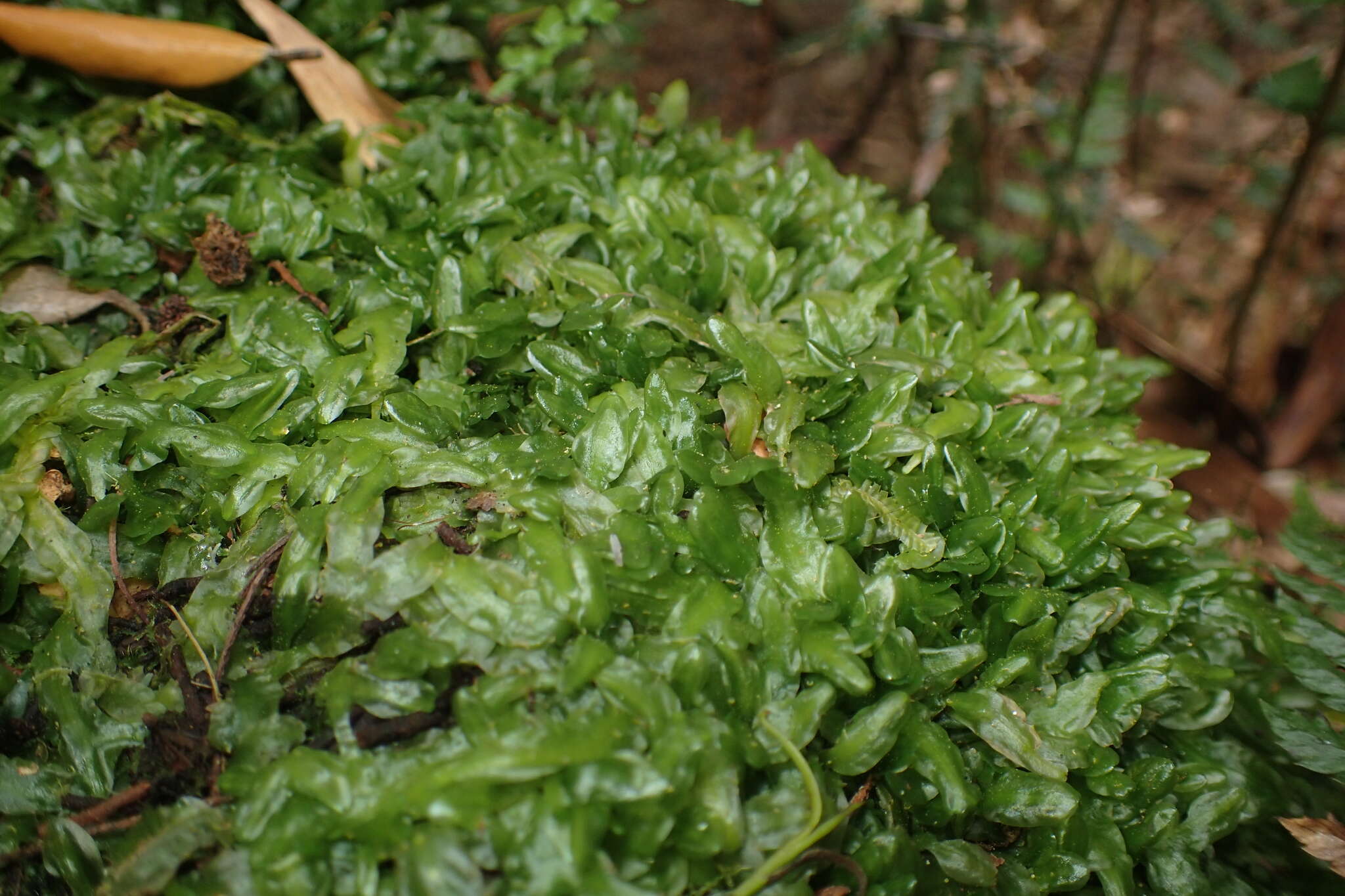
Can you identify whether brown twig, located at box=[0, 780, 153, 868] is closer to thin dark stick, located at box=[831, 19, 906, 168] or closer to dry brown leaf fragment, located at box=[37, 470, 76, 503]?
dry brown leaf fragment, located at box=[37, 470, 76, 503]

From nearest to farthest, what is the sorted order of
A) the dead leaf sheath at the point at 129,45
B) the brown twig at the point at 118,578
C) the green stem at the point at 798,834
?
the green stem at the point at 798,834 < the brown twig at the point at 118,578 < the dead leaf sheath at the point at 129,45

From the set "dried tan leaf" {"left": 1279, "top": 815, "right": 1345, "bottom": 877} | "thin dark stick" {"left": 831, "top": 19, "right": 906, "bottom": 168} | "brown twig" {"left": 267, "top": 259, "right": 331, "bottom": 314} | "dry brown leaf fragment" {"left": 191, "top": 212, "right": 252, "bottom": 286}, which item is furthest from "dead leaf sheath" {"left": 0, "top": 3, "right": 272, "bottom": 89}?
"thin dark stick" {"left": 831, "top": 19, "right": 906, "bottom": 168}

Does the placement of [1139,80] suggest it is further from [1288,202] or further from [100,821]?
[100,821]

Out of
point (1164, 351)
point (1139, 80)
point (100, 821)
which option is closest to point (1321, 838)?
point (100, 821)

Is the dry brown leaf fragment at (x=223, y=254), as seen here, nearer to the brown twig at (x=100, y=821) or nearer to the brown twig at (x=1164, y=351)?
the brown twig at (x=100, y=821)

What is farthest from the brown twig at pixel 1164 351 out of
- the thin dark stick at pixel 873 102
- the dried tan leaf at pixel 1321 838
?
the dried tan leaf at pixel 1321 838

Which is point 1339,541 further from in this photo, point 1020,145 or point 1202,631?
point 1020,145
